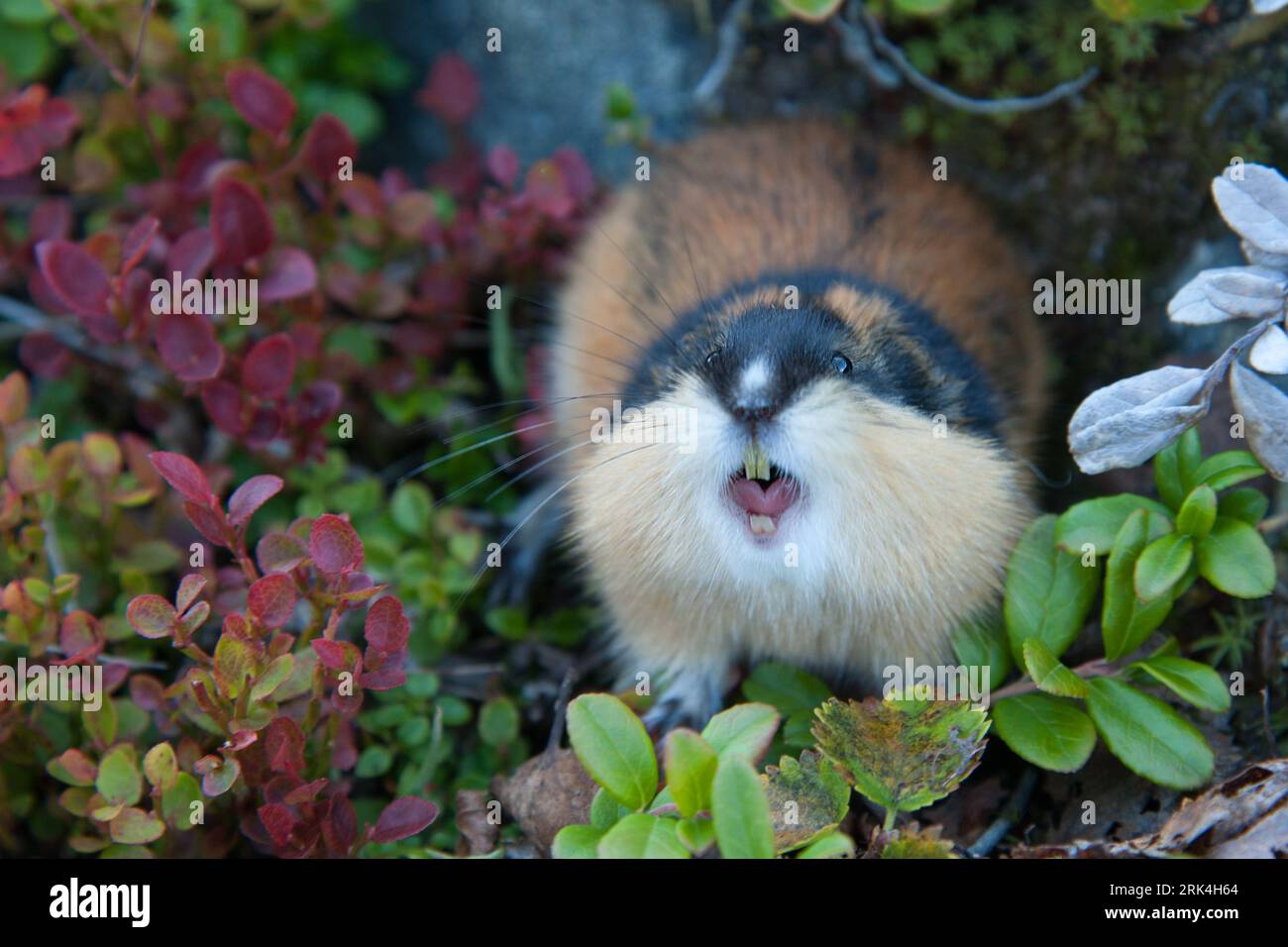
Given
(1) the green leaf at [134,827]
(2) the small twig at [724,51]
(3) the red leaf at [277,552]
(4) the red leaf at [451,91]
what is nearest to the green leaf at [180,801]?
(1) the green leaf at [134,827]

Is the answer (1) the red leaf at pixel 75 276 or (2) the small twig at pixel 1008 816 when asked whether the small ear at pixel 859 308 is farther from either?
(1) the red leaf at pixel 75 276

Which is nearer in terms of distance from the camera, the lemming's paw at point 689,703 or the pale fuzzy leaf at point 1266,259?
the pale fuzzy leaf at point 1266,259

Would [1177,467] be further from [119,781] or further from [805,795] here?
[119,781]

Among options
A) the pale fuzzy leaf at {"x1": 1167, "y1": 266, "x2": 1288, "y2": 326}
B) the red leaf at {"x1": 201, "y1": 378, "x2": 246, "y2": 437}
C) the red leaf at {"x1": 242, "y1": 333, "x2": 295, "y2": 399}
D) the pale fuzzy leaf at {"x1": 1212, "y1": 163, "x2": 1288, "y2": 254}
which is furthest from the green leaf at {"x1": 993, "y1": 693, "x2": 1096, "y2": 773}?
the red leaf at {"x1": 201, "y1": 378, "x2": 246, "y2": 437}

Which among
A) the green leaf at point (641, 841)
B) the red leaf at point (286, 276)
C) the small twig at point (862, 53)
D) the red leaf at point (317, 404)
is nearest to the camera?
the green leaf at point (641, 841)

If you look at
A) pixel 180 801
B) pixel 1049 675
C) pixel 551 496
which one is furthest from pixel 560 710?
pixel 1049 675

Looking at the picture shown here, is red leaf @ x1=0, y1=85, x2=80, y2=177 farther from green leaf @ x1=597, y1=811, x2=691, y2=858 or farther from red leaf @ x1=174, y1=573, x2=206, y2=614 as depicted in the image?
green leaf @ x1=597, y1=811, x2=691, y2=858

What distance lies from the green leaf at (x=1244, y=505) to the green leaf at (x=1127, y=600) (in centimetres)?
28

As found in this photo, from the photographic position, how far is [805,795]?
3064mm

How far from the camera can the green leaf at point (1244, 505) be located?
3.30 m

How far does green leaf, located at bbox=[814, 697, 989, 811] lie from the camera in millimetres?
3033

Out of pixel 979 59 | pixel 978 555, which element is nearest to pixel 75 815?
pixel 978 555

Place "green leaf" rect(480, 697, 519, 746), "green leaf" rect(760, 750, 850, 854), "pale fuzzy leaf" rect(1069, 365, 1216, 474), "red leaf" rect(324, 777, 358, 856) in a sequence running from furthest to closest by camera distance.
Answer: "green leaf" rect(480, 697, 519, 746) → "red leaf" rect(324, 777, 358, 856) → "pale fuzzy leaf" rect(1069, 365, 1216, 474) → "green leaf" rect(760, 750, 850, 854)

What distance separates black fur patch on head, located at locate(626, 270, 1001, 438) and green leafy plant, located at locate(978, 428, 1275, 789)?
1.64 ft
